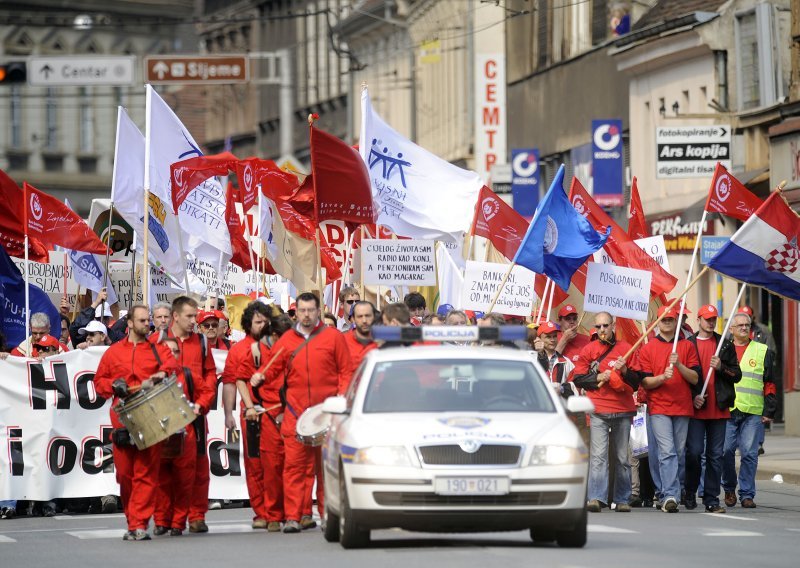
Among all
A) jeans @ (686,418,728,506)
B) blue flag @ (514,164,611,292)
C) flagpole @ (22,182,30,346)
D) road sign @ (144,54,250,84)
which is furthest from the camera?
road sign @ (144,54,250,84)

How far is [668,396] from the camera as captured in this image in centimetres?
1953

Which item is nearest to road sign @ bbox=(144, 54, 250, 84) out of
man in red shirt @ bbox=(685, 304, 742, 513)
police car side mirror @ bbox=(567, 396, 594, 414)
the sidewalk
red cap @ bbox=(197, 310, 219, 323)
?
the sidewalk

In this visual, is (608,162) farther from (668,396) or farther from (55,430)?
(55,430)

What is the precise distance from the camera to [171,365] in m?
16.5

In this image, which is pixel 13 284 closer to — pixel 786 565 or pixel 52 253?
pixel 52 253

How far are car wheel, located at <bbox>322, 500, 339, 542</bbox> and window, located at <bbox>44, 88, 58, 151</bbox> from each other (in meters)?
81.2

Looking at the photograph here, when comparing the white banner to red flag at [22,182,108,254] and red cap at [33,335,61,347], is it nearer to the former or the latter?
red cap at [33,335,61,347]

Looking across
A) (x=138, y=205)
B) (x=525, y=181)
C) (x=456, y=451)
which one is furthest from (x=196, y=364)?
(x=525, y=181)

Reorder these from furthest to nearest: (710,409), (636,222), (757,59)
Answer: (757,59), (636,222), (710,409)

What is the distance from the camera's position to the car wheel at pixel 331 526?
50.3 feet

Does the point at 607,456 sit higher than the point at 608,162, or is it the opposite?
Answer: the point at 608,162

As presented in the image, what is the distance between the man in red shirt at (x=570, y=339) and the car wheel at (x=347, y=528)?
563 cm

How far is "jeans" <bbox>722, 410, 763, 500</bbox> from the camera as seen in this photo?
65.6 ft

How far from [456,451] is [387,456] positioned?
1.42 feet
